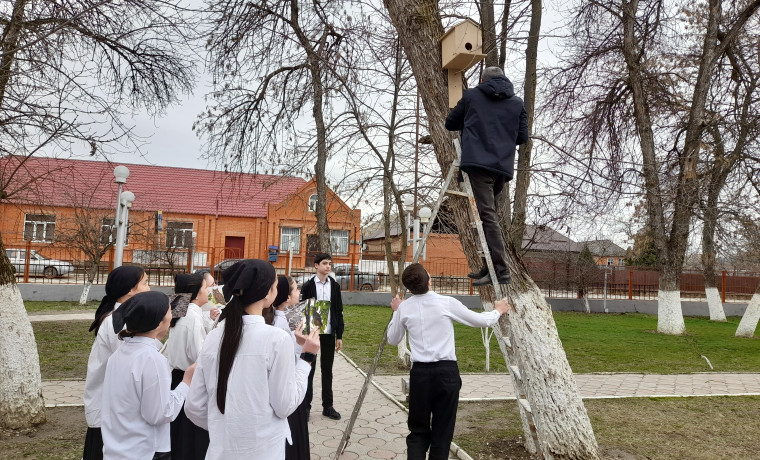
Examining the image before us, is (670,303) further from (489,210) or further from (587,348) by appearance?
(489,210)

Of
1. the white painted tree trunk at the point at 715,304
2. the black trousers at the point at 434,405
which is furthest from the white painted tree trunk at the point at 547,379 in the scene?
the white painted tree trunk at the point at 715,304

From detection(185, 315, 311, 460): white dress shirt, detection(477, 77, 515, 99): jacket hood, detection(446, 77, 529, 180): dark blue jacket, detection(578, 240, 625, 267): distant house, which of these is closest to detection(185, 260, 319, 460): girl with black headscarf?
detection(185, 315, 311, 460): white dress shirt

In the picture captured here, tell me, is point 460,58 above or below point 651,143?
below

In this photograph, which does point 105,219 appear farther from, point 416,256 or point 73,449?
point 416,256

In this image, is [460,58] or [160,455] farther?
[460,58]

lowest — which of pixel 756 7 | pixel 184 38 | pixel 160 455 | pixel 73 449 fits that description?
pixel 73 449

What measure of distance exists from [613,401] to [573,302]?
715 inches

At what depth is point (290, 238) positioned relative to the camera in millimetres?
31656

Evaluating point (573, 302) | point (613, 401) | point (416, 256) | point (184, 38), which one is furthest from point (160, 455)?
point (573, 302)

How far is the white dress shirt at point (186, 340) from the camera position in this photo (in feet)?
13.2

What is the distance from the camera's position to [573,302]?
24.5m

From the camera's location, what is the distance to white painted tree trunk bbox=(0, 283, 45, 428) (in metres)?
5.57

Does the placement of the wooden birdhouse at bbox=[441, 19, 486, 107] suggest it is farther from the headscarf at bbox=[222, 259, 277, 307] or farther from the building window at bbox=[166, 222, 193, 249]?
the building window at bbox=[166, 222, 193, 249]

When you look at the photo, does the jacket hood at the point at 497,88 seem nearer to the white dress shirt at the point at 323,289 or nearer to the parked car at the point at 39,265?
the white dress shirt at the point at 323,289
